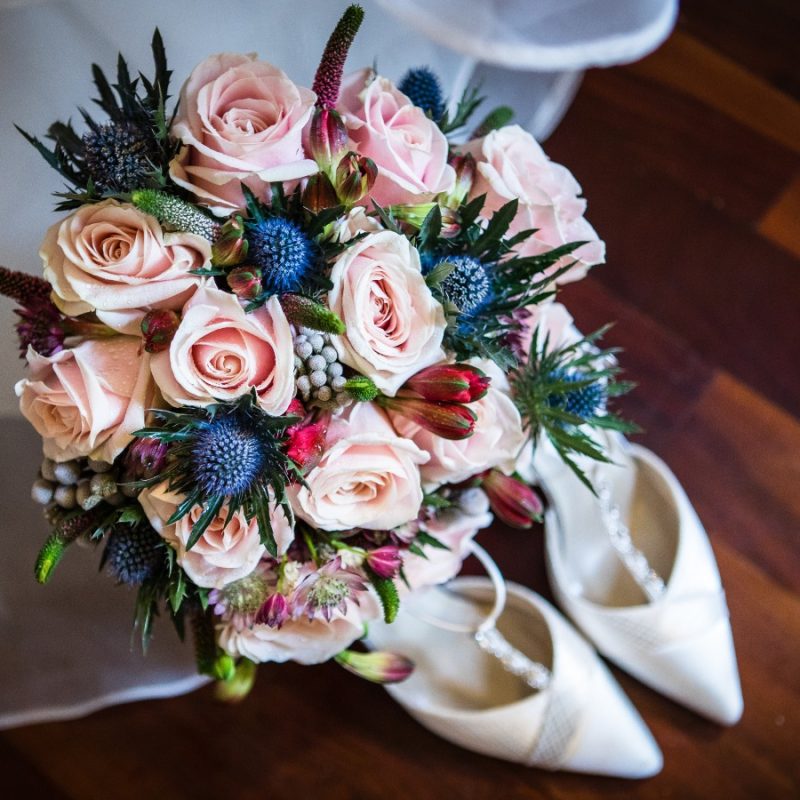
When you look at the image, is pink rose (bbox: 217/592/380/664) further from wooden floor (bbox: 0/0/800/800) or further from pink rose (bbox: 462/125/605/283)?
wooden floor (bbox: 0/0/800/800)

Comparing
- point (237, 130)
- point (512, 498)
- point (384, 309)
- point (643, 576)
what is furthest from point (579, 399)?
point (643, 576)

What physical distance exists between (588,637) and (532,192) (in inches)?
25.6

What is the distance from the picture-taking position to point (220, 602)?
0.60 metres

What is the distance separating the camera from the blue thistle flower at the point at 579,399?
0.62 meters

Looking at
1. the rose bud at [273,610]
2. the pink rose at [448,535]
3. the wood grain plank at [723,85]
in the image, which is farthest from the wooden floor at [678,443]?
the rose bud at [273,610]

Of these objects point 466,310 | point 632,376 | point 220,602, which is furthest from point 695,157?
point 220,602

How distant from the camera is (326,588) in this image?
59 centimetres

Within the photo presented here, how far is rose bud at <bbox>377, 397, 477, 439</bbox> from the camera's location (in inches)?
20.2

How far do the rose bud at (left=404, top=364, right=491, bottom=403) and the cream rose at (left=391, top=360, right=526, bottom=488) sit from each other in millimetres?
38

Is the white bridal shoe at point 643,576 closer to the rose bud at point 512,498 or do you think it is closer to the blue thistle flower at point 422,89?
the rose bud at point 512,498

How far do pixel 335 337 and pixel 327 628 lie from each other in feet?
0.90

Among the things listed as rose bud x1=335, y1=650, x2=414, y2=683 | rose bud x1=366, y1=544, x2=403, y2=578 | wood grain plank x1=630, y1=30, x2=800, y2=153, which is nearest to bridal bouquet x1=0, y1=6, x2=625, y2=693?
rose bud x1=366, y1=544, x2=403, y2=578

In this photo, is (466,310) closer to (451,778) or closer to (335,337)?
(335,337)

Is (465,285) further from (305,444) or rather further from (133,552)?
(133,552)
